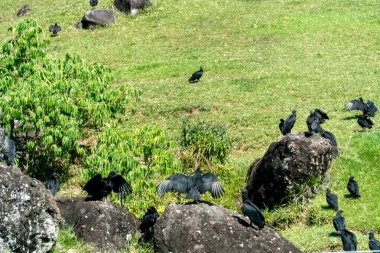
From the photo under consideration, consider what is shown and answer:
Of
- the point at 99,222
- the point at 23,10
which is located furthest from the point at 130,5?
the point at 99,222

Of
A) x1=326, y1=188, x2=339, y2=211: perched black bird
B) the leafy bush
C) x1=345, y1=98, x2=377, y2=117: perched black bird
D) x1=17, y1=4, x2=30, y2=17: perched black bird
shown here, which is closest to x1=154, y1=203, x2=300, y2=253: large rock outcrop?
x1=326, y1=188, x2=339, y2=211: perched black bird

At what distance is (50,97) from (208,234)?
10.8 metres

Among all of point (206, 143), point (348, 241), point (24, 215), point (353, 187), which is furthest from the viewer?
point (206, 143)

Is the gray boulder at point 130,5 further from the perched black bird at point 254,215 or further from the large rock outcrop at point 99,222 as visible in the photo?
the perched black bird at point 254,215

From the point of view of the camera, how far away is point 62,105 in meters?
26.3

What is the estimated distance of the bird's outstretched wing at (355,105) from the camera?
29.9 meters

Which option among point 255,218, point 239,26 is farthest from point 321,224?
point 239,26

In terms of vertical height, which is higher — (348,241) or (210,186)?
(210,186)

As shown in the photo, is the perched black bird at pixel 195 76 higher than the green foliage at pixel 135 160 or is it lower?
lower

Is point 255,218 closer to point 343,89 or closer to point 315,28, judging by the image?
point 343,89

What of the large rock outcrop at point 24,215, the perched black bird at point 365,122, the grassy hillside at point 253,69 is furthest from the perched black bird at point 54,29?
the large rock outcrop at point 24,215

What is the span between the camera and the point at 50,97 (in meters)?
26.0

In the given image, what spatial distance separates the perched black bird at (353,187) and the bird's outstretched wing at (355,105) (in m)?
6.42

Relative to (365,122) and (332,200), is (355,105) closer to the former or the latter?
(365,122)
